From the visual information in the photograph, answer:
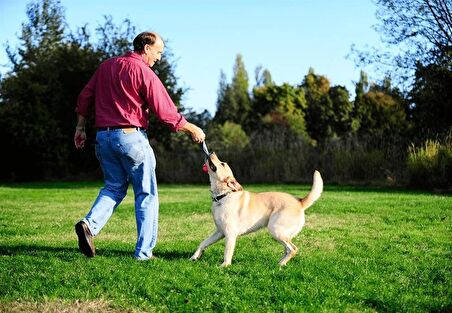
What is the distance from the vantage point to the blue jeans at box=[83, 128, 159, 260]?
5316 mm

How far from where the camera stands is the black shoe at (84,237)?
5199 millimetres

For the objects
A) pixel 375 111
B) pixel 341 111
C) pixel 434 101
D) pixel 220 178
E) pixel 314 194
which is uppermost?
pixel 341 111

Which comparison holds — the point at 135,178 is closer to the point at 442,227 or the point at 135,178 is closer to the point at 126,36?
the point at 442,227

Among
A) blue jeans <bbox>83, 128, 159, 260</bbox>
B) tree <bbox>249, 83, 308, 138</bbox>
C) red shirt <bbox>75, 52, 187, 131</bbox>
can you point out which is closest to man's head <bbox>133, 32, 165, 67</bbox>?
red shirt <bbox>75, 52, 187, 131</bbox>

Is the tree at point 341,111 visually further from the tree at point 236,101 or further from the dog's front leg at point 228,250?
the dog's front leg at point 228,250

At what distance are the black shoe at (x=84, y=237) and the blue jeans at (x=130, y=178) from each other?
7 centimetres

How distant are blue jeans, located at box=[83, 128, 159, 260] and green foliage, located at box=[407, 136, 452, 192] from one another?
1147 cm

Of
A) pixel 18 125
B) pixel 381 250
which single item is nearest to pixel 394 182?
pixel 381 250

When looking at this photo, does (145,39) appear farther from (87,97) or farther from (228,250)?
(228,250)

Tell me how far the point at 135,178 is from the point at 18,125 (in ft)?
64.4

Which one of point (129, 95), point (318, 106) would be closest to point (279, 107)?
point (318, 106)

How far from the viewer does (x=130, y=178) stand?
5.62 meters

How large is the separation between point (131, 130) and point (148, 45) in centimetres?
96

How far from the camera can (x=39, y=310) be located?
149 inches
